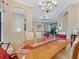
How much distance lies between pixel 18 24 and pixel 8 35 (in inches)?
160

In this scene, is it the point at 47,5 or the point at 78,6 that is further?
the point at 78,6

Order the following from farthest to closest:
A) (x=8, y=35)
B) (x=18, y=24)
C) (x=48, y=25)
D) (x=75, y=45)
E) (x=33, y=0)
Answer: (x=48, y=25), (x=18, y=24), (x=33, y=0), (x=8, y=35), (x=75, y=45)

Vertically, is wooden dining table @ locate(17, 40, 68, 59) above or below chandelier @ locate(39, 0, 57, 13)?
below

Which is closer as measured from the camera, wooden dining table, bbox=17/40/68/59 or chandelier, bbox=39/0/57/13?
wooden dining table, bbox=17/40/68/59

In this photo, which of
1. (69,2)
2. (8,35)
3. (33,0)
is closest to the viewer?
(8,35)

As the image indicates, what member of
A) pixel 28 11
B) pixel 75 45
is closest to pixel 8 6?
pixel 28 11

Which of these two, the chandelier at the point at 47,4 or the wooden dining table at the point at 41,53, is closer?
the wooden dining table at the point at 41,53

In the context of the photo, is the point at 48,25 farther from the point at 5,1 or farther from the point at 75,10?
the point at 5,1

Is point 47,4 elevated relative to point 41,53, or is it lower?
elevated

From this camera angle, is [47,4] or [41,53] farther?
[47,4]

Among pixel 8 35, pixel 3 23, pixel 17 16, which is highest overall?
pixel 17 16

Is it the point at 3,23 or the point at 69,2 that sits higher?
the point at 69,2

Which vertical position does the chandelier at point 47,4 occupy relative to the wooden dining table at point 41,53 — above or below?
above

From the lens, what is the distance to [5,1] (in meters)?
6.31
